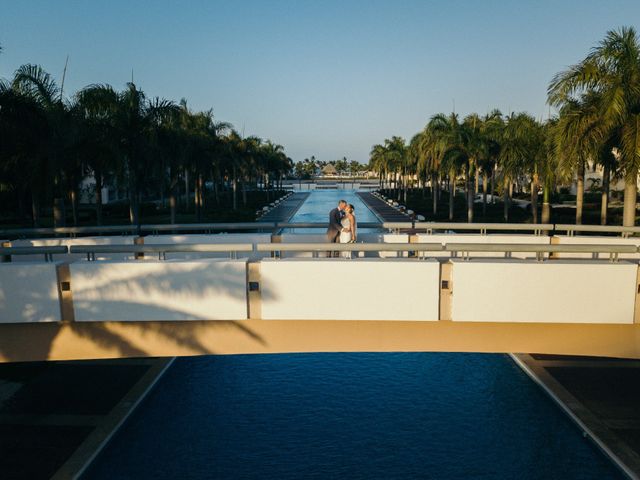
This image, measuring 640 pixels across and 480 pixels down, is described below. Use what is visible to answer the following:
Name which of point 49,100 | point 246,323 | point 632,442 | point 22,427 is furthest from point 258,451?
point 49,100

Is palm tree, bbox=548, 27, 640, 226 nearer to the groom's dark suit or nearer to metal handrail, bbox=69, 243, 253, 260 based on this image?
the groom's dark suit

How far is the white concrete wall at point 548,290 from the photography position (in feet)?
24.1

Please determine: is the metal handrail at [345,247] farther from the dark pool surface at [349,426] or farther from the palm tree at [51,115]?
the palm tree at [51,115]

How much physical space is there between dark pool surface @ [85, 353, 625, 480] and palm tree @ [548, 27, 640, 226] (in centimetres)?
741

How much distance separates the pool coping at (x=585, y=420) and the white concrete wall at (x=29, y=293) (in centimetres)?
1166

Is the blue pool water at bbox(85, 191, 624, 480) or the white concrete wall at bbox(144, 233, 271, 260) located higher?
the white concrete wall at bbox(144, 233, 271, 260)

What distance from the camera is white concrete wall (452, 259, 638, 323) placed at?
7340 millimetres

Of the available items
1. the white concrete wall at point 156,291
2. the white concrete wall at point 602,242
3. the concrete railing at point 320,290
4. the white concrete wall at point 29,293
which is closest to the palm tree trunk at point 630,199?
the white concrete wall at point 602,242

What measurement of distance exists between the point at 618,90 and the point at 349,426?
1319 centimetres

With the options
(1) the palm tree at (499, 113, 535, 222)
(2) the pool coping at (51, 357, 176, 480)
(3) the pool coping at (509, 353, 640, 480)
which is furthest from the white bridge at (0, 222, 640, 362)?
(1) the palm tree at (499, 113, 535, 222)

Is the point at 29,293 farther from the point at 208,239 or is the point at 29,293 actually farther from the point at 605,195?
the point at 605,195

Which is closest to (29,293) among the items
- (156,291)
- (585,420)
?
(156,291)

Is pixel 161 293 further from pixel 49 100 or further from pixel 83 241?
pixel 49 100

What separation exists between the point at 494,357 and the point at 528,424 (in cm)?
479
